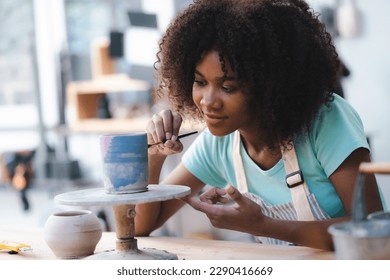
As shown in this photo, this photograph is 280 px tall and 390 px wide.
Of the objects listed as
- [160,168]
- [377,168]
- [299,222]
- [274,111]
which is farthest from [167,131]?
[377,168]

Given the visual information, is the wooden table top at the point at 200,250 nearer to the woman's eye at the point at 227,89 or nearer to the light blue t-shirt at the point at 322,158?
the light blue t-shirt at the point at 322,158

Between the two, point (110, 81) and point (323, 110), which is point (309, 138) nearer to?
point (323, 110)

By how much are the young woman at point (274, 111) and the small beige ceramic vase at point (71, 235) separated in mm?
225

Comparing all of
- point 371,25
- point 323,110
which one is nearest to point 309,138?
point 323,110

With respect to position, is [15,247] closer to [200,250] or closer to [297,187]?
[200,250]

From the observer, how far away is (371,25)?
3311mm

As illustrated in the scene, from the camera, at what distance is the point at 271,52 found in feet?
4.49

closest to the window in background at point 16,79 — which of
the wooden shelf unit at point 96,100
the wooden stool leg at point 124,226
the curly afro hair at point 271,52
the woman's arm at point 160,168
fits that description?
the wooden shelf unit at point 96,100

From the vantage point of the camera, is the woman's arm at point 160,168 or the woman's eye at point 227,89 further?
the woman's arm at point 160,168

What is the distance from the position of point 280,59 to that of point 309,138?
0.19 meters

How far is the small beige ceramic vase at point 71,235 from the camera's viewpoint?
1319 mm

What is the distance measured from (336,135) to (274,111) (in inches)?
5.3

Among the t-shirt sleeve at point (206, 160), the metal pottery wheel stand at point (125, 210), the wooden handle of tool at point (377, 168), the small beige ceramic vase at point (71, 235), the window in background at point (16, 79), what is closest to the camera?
the wooden handle of tool at point (377, 168)
